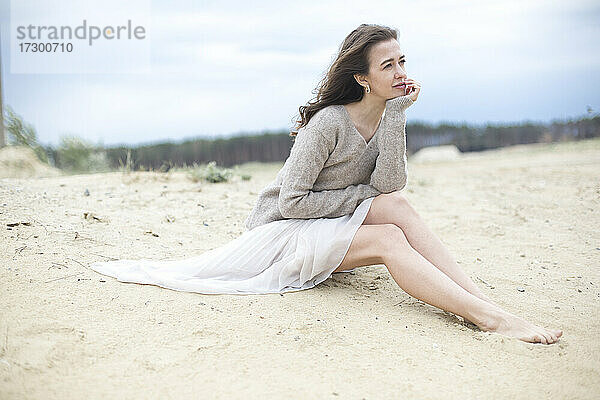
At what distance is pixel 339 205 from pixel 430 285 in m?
0.65

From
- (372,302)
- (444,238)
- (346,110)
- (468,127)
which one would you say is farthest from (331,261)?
(468,127)

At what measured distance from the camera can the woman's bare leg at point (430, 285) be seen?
2.45 m

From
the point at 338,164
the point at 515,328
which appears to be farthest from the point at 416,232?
the point at 515,328

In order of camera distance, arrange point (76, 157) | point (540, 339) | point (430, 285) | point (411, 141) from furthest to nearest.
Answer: point (411, 141) → point (76, 157) → point (430, 285) → point (540, 339)

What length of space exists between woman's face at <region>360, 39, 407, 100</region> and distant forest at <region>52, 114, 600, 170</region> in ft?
19.5

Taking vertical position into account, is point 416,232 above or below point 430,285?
above

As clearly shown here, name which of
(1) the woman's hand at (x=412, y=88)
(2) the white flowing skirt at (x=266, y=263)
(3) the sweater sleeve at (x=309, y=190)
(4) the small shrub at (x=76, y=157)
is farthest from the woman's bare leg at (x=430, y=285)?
(4) the small shrub at (x=76, y=157)

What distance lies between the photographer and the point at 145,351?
2152 millimetres

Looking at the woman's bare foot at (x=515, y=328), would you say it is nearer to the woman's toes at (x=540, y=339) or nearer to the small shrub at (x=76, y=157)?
the woman's toes at (x=540, y=339)

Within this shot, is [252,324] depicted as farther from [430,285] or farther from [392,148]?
[392,148]

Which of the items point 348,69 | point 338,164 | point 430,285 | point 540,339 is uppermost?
point 348,69

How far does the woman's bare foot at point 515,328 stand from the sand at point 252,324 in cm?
5

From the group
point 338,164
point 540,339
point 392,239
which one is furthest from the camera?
point 338,164

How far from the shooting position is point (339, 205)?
9.47 feet
